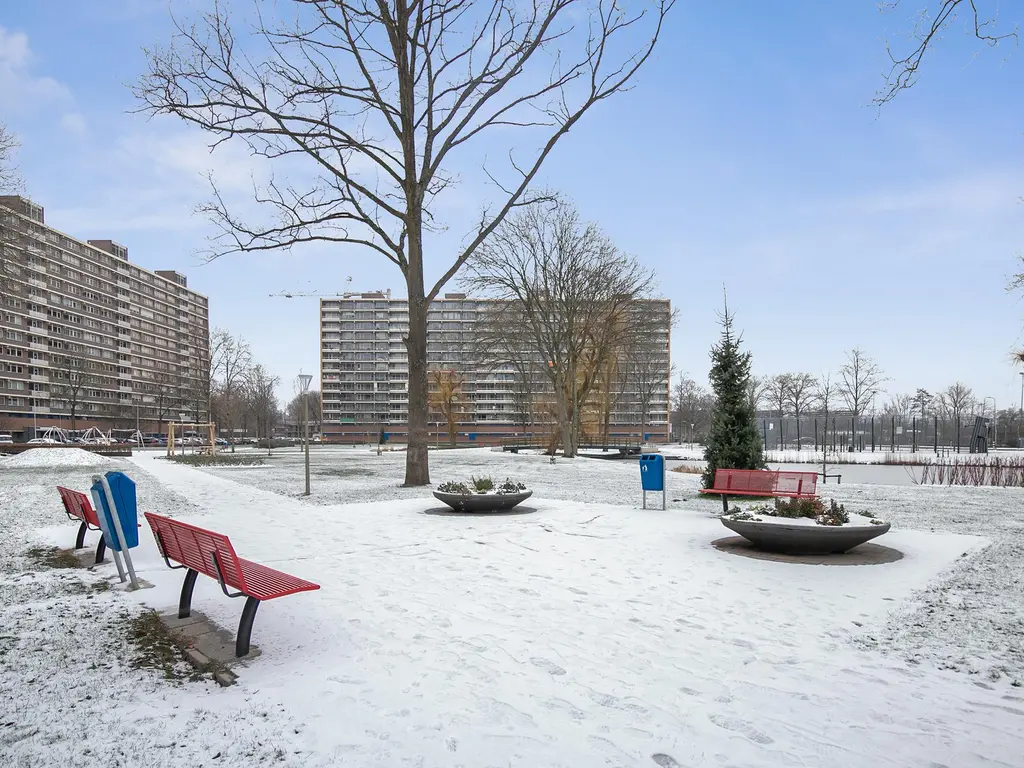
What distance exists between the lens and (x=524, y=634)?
500 cm

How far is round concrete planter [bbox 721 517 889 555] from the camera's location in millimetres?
7660

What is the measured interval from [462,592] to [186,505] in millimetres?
9072

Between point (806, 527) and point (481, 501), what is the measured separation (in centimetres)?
567

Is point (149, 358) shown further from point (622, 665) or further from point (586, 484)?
point (622, 665)

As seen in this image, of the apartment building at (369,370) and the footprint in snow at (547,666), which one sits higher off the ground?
the apartment building at (369,370)

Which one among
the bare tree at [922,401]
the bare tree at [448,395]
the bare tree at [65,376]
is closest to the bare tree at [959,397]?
the bare tree at [922,401]

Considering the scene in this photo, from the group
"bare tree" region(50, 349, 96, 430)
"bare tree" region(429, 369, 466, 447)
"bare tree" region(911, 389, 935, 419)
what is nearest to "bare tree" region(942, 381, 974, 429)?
"bare tree" region(911, 389, 935, 419)

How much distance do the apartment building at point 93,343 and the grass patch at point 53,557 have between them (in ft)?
186

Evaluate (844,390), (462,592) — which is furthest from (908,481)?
(844,390)

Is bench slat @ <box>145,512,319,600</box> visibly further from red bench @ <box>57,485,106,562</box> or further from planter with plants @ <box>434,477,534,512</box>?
planter with plants @ <box>434,477,534,512</box>

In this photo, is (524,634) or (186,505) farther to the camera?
(186,505)

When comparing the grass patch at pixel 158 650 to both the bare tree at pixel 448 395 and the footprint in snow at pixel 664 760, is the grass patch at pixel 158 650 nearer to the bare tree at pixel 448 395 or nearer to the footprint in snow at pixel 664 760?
the footprint in snow at pixel 664 760

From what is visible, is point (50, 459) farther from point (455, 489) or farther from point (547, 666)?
point (547, 666)

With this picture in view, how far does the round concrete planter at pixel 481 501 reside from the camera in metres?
11.5
